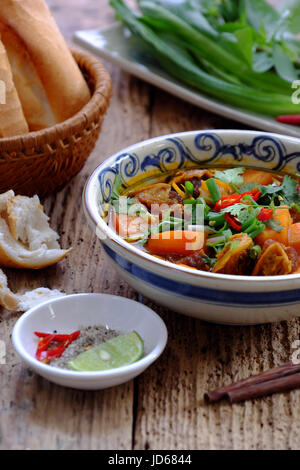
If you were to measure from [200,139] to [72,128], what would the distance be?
61 cm

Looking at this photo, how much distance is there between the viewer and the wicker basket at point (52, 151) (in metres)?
2.80

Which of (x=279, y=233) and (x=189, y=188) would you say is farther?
(x=189, y=188)

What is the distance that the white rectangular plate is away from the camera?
3.78 metres

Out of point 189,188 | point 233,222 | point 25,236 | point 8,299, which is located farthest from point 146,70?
point 8,299

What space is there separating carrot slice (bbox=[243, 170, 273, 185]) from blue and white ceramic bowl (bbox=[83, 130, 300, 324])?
11 cm

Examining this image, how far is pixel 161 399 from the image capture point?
210cm

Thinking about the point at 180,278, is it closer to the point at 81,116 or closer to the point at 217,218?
the point at 217,218

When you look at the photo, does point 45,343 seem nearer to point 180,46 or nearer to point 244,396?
point 244,396

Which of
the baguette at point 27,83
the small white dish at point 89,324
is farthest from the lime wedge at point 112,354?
the baguette at point 27,83

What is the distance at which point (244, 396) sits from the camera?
208 centimetres

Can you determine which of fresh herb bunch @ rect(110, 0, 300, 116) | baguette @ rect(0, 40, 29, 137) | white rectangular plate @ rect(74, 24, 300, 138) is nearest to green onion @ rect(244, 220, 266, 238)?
baguette @ rect(0, 40, 29, 137)

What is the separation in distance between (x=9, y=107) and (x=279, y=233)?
1402 mm
